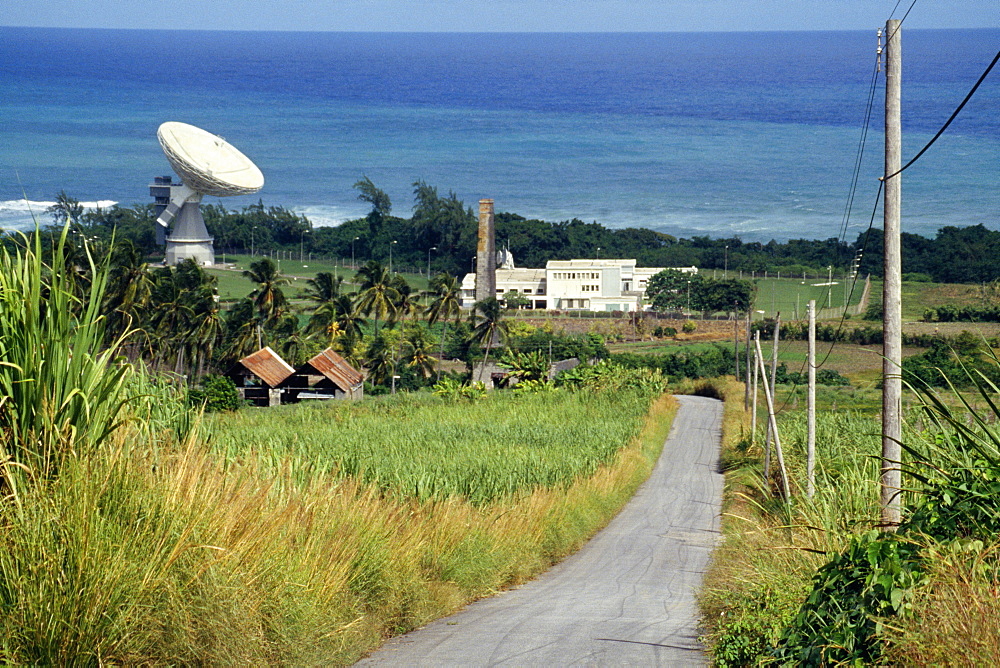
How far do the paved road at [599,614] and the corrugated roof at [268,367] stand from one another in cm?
2977

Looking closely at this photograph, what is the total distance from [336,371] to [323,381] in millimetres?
772

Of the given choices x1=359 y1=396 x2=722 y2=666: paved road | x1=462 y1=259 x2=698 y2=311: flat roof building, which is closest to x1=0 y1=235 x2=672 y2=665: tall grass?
x1=359 y1=396 x2=722 y2=666: paved road

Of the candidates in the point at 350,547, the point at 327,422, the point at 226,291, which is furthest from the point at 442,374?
the point at 350,547

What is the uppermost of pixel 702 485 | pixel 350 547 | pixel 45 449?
pixel 45 449

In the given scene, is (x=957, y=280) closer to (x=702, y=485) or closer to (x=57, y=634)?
(x=702, y=485)

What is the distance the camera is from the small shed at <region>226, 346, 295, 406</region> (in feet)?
163

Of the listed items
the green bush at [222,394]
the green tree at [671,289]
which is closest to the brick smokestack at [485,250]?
the green tree at [671,289]

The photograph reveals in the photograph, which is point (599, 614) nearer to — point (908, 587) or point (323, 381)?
point (908, 587)

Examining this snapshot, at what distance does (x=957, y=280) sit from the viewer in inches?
3647

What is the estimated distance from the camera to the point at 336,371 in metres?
50.2

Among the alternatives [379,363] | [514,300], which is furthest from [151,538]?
[514,300]

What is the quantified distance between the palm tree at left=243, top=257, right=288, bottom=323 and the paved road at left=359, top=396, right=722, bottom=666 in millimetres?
38948

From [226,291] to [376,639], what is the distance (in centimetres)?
8862

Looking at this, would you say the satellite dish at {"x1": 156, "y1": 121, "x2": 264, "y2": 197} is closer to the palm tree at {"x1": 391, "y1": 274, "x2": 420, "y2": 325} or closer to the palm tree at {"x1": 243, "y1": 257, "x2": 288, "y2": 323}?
the palm tree at {"x1": 391, "y1": 274, "x2": 420, "y2": 325}
